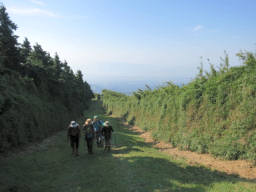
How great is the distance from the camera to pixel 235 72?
33.2 feet

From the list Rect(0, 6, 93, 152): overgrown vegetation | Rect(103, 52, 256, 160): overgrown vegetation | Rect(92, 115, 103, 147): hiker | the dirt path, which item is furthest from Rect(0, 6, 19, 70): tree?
the dirt path

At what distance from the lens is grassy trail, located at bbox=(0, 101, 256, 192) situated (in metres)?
6.40

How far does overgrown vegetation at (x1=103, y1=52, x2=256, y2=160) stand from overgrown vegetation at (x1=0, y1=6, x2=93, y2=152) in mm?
9660

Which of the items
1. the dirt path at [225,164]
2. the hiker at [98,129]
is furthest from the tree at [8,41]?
the dirt path at [225,164]

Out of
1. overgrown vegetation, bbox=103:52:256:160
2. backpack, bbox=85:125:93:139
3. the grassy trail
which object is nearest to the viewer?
the grassy trail

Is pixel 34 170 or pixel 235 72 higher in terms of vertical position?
pixel 235 72

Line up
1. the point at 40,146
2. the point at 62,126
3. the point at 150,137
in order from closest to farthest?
the point at 40,146
the point at 150,137
the point at 62,126

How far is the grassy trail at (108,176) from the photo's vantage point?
640 cm

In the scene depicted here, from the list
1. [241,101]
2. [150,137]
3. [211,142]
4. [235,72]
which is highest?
[235,72]

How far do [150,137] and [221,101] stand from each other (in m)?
9.66

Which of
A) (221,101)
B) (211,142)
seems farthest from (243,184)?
(221,101)

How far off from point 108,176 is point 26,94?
13.2m

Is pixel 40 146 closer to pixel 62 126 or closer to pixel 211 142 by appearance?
pixel 62 126

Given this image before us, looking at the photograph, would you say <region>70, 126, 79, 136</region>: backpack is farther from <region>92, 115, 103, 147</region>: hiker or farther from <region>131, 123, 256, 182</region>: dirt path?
<region>131, 123, 256, 182</region>: dirt path
